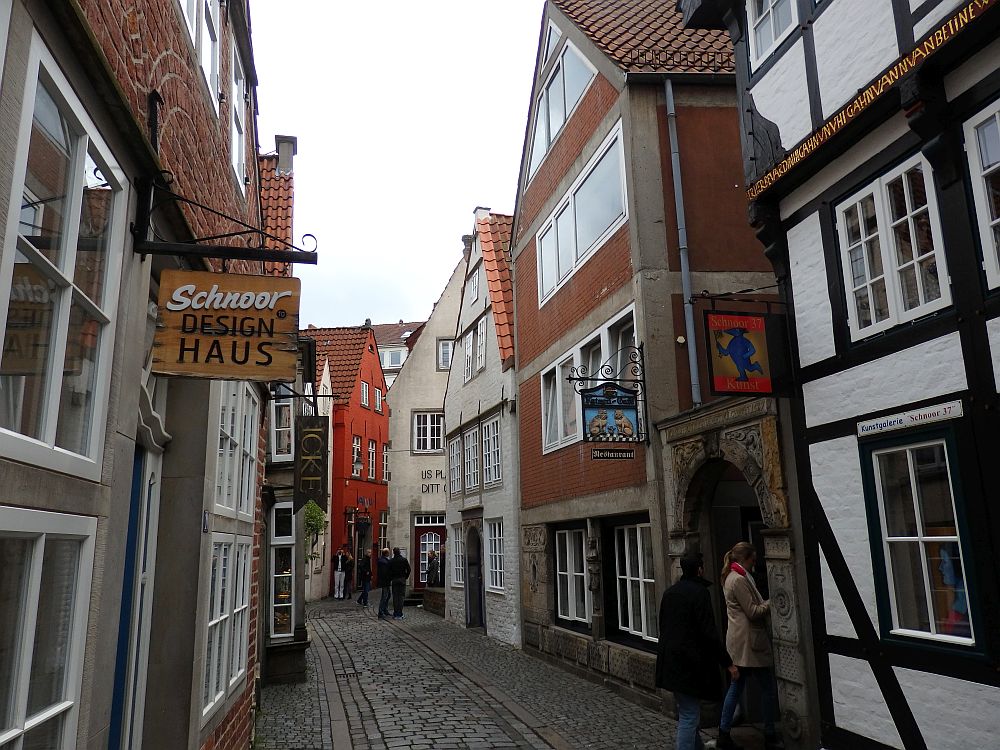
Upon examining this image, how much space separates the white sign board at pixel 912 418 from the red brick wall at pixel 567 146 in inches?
268

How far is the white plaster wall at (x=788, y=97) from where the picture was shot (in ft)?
23.7

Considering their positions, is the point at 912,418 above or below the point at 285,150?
below

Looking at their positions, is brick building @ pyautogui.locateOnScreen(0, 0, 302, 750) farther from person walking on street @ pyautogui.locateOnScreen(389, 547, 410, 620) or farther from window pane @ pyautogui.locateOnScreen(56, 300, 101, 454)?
person walking on street @ pyautogui.locateOnScreen(389, 547, 410, 620)

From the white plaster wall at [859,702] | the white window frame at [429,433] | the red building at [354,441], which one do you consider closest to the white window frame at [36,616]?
the white plaster wall at [859,702]

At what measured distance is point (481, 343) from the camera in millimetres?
19234

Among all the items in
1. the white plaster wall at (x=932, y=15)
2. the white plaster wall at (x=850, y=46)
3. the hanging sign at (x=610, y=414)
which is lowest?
the hanging sign at (x=610, y=414)

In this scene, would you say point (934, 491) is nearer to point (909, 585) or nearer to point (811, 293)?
point (909, 585)

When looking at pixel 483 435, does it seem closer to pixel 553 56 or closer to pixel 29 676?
pixel 553 56

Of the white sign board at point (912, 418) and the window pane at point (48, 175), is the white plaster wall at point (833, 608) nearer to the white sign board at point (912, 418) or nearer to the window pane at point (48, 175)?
the white sign board at point (912, 418)

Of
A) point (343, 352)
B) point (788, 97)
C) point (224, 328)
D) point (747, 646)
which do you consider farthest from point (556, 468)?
point (343, 352)

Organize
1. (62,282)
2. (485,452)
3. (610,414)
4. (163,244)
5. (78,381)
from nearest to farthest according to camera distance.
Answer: (62,282)
(78,381)
(163,244)
(610,414)
(485,452)

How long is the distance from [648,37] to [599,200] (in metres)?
2.54

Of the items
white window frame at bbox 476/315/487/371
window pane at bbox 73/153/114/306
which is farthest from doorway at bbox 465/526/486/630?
window pane at bbox 73/153/114/306

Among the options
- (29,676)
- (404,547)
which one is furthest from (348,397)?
(29,676)
